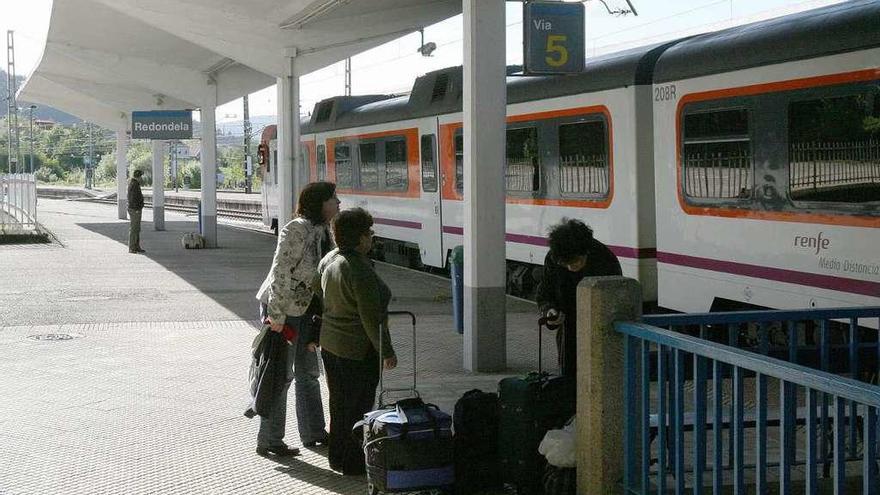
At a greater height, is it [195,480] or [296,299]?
[296,299]

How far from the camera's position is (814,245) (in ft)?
31.1

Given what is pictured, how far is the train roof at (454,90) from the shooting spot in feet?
40.6

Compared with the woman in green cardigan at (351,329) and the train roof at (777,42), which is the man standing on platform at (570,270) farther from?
the train roof at (777,42)

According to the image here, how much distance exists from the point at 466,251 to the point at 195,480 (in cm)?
391

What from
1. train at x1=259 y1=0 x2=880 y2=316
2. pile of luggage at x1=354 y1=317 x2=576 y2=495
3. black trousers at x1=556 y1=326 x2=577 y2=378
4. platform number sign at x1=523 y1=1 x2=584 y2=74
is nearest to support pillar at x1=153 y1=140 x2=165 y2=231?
train at x1=259 y1=0 x2=880 y2=316

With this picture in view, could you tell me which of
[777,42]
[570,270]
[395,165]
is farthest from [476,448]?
[395,165]

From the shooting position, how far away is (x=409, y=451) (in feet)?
20.5

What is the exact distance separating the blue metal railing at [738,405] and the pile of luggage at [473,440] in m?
0.68

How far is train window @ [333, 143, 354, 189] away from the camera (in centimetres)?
2331

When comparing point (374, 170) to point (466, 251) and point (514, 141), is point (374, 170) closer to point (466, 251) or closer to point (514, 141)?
point (514, 141)

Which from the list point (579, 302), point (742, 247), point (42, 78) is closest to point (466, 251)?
point (742, 247)

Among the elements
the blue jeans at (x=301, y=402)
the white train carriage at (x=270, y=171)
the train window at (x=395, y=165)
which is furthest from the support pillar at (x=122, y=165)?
the blue jeans at (x=301, y=402)

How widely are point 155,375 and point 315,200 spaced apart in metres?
3.76

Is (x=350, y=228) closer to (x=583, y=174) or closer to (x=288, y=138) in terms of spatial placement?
(x=583, y=174)
